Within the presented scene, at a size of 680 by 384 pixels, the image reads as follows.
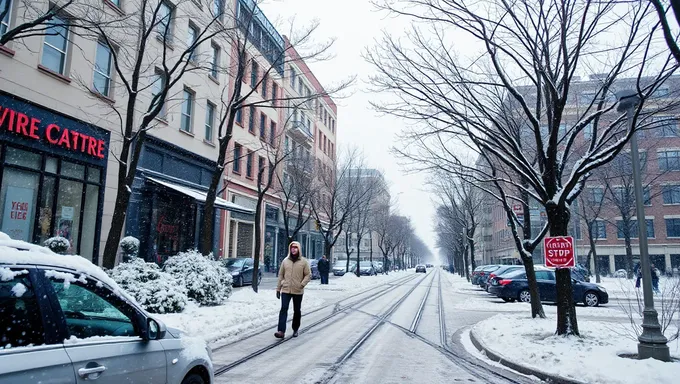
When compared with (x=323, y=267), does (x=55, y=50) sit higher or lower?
higher

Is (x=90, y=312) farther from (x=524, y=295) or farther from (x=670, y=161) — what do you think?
(x=670, y=161)

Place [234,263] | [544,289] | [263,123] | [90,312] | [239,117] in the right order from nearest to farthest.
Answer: [90,312] → [544,289] → [234,263] → [239,117] → [263,123]

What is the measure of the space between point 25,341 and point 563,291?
8.58 meters

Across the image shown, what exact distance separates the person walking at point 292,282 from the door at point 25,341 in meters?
6.33

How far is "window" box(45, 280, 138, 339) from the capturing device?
9.74ft

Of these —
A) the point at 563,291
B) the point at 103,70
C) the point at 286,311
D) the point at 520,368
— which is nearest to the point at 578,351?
the point at 520,368

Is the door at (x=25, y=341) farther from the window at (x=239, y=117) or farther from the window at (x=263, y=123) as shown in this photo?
the window at (x=263, y=123)

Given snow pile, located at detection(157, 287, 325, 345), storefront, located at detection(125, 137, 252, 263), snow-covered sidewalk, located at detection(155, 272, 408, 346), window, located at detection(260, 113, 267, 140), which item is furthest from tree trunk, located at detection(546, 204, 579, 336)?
window, located at detection(260, 113, 267, 140)

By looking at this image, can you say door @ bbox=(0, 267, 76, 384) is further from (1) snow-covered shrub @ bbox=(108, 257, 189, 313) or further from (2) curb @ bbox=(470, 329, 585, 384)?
(1) snow-covered shrub @ bbox=(108, 257, 189, 313)

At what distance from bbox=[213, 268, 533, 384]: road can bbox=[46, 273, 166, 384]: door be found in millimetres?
2818

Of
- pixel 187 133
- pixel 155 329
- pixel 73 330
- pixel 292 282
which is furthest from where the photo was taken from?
pixel 187 133

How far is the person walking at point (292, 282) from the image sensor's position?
9039 mm

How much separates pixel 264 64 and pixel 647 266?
26393mm

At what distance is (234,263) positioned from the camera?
23.6 m
